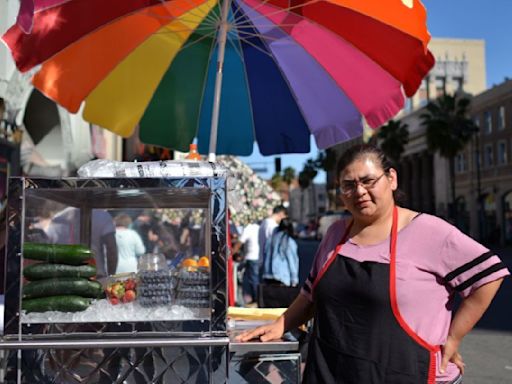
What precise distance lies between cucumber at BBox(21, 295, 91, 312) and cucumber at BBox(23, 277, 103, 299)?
0.09ft

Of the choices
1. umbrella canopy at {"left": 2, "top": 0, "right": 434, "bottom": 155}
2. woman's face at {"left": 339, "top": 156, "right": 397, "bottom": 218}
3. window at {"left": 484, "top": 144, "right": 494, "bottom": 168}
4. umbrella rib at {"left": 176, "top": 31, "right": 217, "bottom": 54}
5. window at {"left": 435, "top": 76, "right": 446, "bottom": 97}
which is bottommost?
woman's face at {"left": 339, "top": 156, "right": 397, "bottom": 218}

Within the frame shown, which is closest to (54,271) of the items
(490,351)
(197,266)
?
(197,266)

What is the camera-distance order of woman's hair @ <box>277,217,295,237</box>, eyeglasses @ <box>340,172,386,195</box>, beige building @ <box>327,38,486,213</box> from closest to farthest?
eyeglasses @ <box>340,172,386,195</box>
woman's hair @ <box>277,217,295,237</box>
beige building @ <box>327,38,486,213</box>

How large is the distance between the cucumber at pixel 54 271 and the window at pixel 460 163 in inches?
2182

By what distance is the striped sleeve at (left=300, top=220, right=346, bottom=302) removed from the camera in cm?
246

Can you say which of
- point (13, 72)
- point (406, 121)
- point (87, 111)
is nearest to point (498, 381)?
point (87, 111)

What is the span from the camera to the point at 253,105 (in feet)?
16.3

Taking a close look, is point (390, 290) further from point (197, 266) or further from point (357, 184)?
point (197, 266)

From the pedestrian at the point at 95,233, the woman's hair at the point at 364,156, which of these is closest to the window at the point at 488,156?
the pedestrian at the point at 95,233

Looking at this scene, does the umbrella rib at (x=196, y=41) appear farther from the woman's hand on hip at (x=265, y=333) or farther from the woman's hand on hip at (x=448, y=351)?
the woman's hand on hip at (x=448, y=351)

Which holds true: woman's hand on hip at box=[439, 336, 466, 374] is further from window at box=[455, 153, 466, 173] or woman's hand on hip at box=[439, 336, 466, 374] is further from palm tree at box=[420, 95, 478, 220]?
window at box=[455, 153, 466, 173]

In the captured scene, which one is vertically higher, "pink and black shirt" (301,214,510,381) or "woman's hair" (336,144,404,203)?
"woman's hair" (336,144,404,203)

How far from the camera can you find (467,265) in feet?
7.06

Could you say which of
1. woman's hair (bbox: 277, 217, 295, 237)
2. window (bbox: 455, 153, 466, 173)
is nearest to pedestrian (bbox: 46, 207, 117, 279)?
woman's hair (bbox: 277, 217, 295, 237)
